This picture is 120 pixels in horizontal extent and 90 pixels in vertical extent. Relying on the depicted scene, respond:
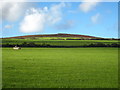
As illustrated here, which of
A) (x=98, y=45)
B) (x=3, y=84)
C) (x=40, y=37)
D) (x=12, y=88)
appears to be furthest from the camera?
(x=40, y=37)

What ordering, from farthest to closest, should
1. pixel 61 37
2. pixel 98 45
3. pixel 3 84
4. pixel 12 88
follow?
pixel 61 37, pixel 98 45, pixel 3 84, pixel 12 88

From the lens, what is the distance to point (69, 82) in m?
11.8

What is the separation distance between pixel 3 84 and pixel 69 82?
311 cm

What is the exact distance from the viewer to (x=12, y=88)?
33.6 feet

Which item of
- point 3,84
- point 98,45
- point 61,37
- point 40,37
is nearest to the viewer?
point 3,84

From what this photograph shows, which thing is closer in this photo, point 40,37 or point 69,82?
point 69,82

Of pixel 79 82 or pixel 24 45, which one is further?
pixel 24 45

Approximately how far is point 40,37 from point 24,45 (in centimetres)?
1628

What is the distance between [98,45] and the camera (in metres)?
66.2

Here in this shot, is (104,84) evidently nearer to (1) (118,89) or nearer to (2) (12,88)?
(1) (118,89)

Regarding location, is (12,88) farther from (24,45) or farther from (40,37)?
(40,37)

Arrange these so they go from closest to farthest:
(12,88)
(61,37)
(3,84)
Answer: (12,88)
(3,84)
(61,37)

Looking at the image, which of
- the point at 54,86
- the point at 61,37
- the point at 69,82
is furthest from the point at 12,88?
the point at 61,37

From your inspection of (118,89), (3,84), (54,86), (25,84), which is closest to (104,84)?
(118,89)
